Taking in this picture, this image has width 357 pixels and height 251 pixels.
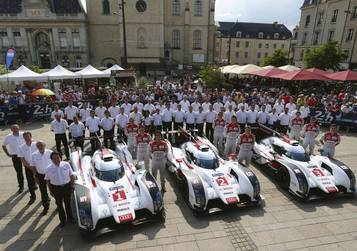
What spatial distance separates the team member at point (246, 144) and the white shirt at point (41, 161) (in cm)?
589

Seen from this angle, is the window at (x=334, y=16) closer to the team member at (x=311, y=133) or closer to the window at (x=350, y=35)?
the window at (x=350, y=35)

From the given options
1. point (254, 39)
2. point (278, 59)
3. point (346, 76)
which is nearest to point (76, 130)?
point (346, 76)

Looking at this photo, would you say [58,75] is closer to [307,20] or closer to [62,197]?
[62,197]

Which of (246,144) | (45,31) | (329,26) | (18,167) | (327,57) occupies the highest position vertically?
(329,26)

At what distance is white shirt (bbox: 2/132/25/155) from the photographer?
7.36m

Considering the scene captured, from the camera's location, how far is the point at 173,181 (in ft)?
29.3

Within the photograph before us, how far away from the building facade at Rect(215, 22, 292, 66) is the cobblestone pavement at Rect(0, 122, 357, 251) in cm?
6463

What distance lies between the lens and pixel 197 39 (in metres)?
49.0

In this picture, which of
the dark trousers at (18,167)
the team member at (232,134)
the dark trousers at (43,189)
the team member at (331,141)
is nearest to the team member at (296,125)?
the team member at (331,141)

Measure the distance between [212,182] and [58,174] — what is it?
12.6ft

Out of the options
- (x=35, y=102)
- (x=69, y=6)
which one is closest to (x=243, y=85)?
(x=35, y=102)

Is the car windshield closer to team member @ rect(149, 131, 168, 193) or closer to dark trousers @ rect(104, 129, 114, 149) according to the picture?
team member @ rect(149, 131, 168, 193)

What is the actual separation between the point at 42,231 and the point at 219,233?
4133 mm

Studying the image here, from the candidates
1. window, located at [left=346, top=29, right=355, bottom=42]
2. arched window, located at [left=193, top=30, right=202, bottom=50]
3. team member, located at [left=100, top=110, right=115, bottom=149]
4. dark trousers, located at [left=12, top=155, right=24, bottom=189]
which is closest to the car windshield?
team member, located at [left=100, top=110, right=115, bottom=149]
